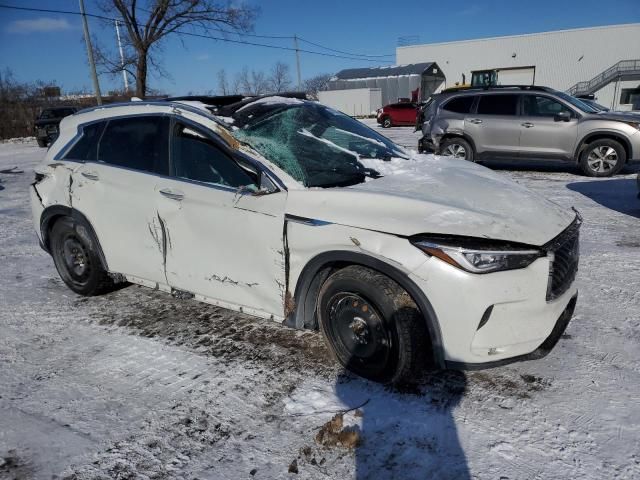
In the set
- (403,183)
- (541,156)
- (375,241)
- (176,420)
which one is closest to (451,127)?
(541,156)

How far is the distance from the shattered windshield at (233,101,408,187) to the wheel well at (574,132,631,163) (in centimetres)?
650

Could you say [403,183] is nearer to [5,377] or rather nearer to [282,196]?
[282,196]

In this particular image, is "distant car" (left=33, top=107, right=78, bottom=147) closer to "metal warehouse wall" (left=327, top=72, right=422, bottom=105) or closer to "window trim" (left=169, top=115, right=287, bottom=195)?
"window trim" (left=169, top=115, right=287, bottom=195)

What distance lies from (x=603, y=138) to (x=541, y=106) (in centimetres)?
128

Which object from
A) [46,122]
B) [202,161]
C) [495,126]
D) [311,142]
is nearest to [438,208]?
[311,142]

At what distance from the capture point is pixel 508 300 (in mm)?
2309

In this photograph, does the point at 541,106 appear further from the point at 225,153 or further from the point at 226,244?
the point at 226,244

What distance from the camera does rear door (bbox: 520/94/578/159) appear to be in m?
8.74

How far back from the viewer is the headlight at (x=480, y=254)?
2.30m

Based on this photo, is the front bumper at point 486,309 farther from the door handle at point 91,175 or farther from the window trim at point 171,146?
the door handle at point 91,175

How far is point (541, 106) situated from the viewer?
9.02 meters

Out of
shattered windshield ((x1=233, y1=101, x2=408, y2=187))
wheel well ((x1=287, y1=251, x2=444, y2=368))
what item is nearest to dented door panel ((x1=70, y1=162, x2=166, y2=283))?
shattered windshield ((x1=233, y1=101, x2=408, y2=187))

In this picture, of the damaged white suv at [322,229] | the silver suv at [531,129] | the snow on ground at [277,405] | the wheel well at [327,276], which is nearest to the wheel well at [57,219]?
the damaged white suv at [322,229]

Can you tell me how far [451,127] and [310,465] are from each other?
886 centimetres
